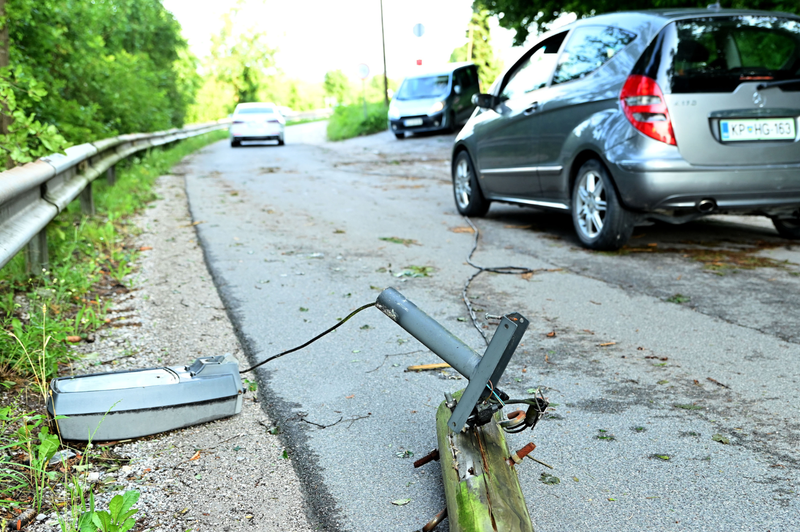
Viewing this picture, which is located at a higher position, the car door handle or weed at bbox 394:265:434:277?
the car door handle

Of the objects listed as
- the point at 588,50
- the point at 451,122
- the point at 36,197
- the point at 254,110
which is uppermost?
the point at 588,50

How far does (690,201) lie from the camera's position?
5.59 metres

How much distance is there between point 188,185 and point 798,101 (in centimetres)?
824

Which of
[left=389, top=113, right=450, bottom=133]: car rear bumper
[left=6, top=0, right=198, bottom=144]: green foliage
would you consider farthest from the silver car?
[left=389, top=113, right=450, bottom=133]: car rear bumper

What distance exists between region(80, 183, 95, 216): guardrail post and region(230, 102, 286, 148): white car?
17449mm

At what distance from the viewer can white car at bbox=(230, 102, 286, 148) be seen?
80.4ft

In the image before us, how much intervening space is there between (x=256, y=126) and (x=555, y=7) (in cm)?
1217

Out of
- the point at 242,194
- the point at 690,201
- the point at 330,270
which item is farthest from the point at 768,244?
the point at 242,194

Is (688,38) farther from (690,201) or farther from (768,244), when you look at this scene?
(768,244)

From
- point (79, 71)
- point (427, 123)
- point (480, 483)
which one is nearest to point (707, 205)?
point (480, 483)

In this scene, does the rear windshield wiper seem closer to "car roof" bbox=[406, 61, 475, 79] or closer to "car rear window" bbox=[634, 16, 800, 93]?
"car rear window" bbox=[634, 16, 800, 93]

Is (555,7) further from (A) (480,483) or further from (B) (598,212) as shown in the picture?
(A) (480,483)

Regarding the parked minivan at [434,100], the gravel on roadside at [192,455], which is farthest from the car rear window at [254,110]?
the gravel on roadside at [192,455]

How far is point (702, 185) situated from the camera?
18.2 feet
